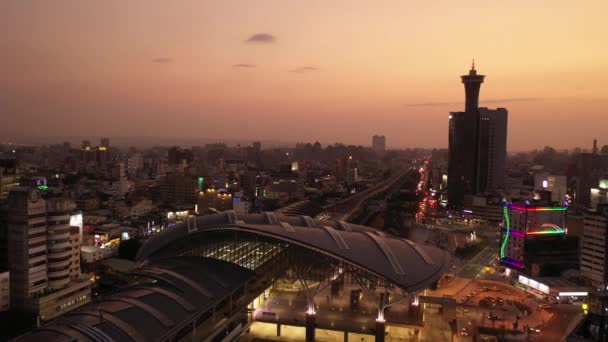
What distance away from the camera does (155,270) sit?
37.7 ft

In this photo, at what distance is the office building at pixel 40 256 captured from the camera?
1420cm

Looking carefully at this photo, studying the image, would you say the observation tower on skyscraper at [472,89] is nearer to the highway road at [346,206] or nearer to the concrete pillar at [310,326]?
the highway road at [346,206]

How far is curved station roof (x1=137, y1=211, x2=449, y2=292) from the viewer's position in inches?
469

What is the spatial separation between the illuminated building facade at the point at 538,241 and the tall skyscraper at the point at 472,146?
2050cm

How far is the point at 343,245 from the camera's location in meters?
12.5

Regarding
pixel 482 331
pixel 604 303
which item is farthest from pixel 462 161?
pixel 482 331

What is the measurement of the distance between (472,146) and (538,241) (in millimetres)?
22878

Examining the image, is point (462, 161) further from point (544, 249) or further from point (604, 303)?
point (604, 303)

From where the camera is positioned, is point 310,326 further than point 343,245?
No

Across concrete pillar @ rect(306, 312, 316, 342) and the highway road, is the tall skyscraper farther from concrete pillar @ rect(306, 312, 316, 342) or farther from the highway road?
concrete pillar @ rect(306, 312, 316, 342)

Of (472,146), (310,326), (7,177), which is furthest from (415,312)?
(472,146)

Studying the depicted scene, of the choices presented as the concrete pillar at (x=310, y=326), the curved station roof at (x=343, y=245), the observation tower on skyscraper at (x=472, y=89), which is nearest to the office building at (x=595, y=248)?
the curved station roof at (x=343, y=245)

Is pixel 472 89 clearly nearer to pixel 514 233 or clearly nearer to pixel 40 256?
pixel 514 233

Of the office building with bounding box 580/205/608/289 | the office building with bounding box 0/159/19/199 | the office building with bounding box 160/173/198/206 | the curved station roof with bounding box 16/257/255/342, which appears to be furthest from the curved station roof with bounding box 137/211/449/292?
the office building with bounding box 160/173/198/206
